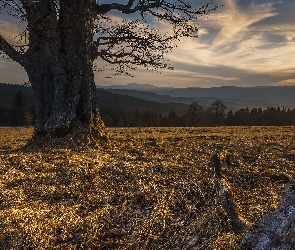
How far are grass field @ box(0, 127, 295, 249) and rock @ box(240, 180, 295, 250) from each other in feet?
1.67

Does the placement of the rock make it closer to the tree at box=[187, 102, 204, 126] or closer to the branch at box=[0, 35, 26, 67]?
the branch at box=[0, 35, 26, 67]

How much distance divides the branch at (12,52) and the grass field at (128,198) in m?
4.11

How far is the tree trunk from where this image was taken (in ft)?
31.4

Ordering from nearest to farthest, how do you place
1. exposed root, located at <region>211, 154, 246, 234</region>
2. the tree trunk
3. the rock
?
1. the rock
2. exposed root, located at <region>211, 154, 246, 234</region>
3. the tree trunk

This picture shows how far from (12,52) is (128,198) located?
760cm

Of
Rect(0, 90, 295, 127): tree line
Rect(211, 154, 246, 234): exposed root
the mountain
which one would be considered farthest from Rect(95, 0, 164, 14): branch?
the mountain

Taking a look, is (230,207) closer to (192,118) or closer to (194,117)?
(192,118)

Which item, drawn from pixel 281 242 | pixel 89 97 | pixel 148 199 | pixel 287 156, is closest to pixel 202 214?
pixel 148 199

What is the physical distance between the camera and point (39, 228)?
11.8ft

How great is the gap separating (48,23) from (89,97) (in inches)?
103

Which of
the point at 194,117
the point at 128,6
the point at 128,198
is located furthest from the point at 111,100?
the point at 128,198

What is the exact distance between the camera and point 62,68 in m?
9.98

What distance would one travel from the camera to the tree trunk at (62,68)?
959 cm

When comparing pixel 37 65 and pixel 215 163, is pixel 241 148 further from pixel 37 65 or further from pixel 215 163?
pixel 37 65
